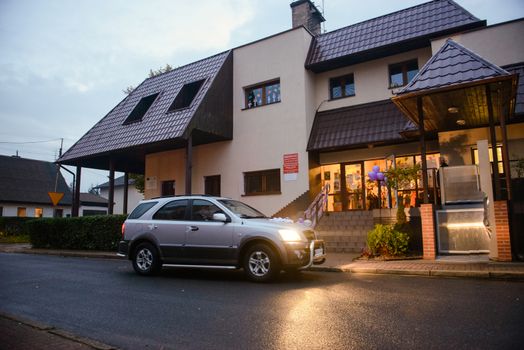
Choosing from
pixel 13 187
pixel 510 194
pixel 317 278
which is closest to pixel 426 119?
pixel 510 194

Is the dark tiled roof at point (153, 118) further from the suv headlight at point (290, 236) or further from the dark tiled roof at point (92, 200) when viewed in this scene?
the dark tiled roof at point (92, 200)

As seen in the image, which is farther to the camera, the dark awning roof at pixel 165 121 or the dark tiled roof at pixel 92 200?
the dark tiled roof at pixel 92 200

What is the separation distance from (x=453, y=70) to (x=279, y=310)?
25.8 feet

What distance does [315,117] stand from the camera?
17.3 m

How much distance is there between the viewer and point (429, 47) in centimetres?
1532

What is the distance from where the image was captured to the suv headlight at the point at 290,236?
773cm

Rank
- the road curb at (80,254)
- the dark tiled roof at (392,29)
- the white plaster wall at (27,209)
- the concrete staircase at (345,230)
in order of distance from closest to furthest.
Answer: the concrete staircase at (345,230)
the road curb at (80,254)
the dark tiled roof at (392,29)
the white plaster wall at (27,209)

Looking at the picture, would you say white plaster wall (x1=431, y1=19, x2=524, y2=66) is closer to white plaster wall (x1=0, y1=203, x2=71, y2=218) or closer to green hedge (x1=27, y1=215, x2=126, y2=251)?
green hedge (x1=27, y1=215, x2=126, y2=251)

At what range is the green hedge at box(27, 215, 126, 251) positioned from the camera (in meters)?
15.9

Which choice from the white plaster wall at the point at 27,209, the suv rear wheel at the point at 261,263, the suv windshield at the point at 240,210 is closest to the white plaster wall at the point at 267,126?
the suv windshield at the point at 240,210

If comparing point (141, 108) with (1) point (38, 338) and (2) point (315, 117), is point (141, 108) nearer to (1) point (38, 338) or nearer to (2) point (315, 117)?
(2) point (315, 117)

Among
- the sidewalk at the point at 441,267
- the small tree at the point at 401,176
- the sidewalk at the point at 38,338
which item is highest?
the small tree at the point at 401,176

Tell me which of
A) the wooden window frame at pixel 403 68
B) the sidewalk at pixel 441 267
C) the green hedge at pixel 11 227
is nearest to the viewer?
the sidewalk at pixel 441 267

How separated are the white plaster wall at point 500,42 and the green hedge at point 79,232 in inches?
576
